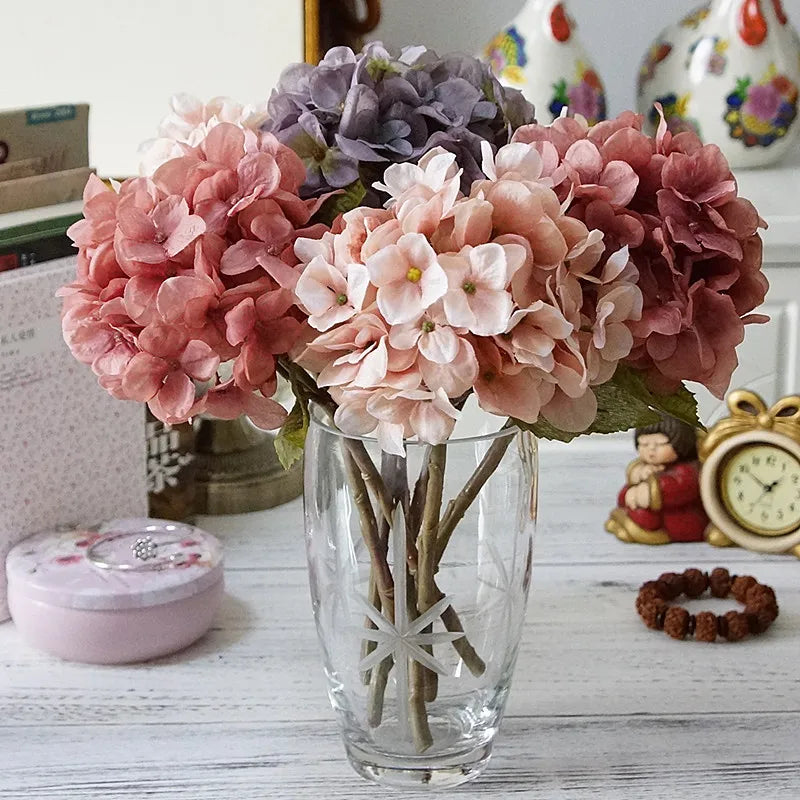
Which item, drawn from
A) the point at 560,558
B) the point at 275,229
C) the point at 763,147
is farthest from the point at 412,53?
the point at 763,147

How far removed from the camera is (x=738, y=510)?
0.98m

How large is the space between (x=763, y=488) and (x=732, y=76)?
0.57 meters

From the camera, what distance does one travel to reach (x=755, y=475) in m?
0.97

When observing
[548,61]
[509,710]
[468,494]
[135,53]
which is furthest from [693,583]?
[135,53]

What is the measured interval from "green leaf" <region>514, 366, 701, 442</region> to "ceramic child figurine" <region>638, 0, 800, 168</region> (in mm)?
790

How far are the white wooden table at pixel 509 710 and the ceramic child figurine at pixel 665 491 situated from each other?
0.03 m

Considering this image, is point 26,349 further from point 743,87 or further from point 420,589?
point 743,87

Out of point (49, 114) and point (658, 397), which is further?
point (49, 114)

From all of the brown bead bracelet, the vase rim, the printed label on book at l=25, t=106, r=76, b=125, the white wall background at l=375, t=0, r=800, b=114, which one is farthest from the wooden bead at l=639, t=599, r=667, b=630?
the white wall background at l=375, t=0, r=800, b=114

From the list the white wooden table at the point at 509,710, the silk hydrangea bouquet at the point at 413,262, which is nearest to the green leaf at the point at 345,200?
the silk hydrangea bouquet at the point at 413,262

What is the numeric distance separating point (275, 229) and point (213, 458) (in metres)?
0.56

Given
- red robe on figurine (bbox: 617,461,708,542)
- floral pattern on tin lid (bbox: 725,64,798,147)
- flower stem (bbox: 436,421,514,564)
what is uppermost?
floral pattern on tin lid (bbox: 725,64,798,147)

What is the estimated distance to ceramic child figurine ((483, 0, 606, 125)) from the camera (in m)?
1.30

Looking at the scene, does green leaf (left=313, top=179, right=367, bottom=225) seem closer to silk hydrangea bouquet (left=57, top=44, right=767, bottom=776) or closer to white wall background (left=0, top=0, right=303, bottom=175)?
silk hydrangea bouquet (left=57, top=44, right=767, bottom=776)
